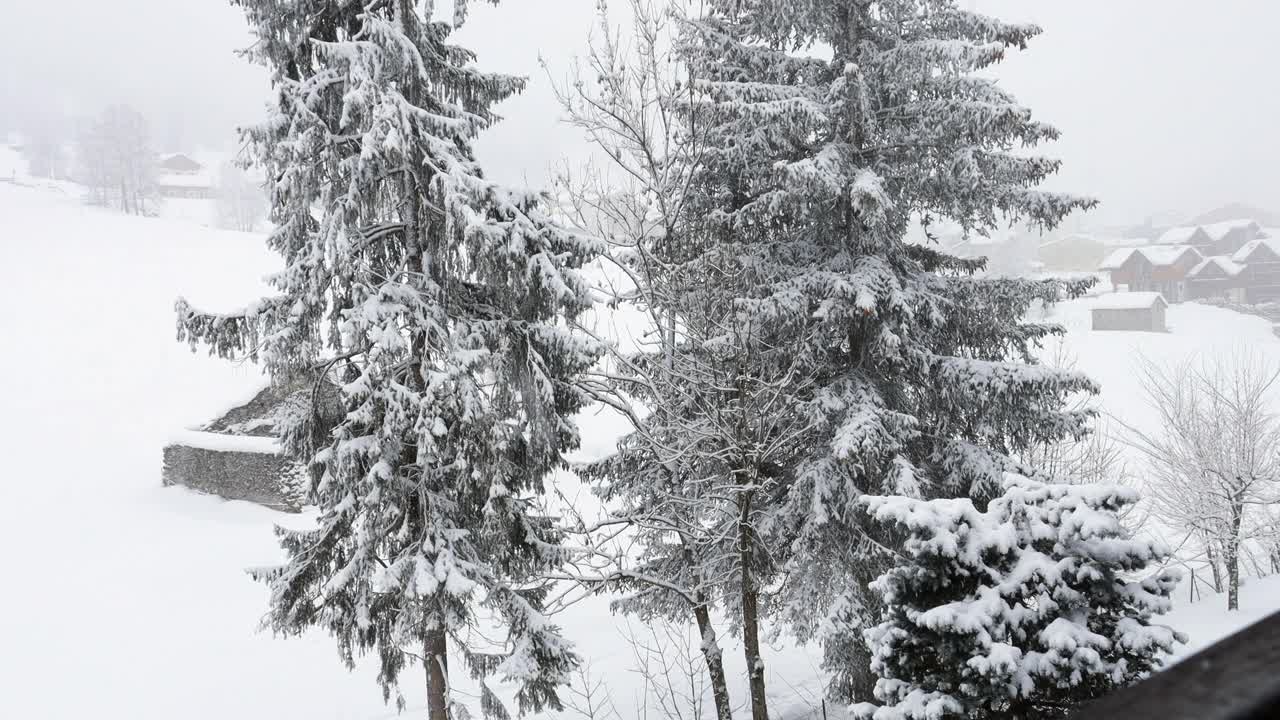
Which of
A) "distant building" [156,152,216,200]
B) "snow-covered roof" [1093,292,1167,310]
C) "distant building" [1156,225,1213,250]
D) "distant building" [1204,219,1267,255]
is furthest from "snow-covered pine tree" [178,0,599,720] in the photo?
"distant building" [156,152,216,200]

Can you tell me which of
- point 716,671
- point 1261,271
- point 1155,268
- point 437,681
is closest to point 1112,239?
point 1155,268

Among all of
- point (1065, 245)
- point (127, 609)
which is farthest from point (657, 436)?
point (1065, 245)

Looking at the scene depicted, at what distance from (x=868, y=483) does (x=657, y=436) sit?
9.58ft

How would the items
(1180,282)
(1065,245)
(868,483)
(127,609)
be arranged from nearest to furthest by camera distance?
(868,483) → (127,609) → (1180,282) → (1065,245)

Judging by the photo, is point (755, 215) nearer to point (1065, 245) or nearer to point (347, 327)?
point (347, 327)

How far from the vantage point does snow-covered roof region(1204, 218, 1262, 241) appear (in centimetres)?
4475

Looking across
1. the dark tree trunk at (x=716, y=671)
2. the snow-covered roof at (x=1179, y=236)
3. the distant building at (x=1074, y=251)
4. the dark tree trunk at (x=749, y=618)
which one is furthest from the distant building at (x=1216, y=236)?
the dark tree trunk at (x=716, y=671)

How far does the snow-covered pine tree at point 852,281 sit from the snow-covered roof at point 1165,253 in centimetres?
4432

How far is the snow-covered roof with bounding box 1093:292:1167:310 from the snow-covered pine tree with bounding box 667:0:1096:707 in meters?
37.2

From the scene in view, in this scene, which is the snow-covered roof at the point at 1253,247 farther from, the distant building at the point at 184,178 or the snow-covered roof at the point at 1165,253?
the distant building at the point at 184,178

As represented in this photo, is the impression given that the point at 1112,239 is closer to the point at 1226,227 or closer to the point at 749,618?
the point at 1226,227

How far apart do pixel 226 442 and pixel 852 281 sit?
1786 cm

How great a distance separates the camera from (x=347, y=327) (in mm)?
7520

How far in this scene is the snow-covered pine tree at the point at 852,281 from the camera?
9.04m
